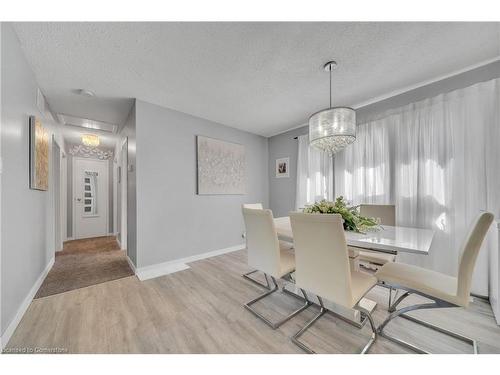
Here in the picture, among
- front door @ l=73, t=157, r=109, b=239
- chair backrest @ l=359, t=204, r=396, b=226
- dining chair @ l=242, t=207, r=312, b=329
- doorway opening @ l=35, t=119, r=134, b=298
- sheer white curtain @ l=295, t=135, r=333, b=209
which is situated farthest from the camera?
front door @ l=73, t=157, r=109, b=239

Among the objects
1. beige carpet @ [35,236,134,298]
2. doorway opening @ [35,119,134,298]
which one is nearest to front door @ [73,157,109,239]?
doorway opening @ [35,119,134,298]

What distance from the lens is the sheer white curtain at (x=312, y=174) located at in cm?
330

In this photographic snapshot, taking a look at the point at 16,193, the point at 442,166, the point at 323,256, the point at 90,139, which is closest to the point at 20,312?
the point at 16,193

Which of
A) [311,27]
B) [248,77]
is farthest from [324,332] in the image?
[248,77]

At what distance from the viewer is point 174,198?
300 cm

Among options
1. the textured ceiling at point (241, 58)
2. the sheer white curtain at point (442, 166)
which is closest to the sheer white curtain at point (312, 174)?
the sheer white curtain at point (442, 166)

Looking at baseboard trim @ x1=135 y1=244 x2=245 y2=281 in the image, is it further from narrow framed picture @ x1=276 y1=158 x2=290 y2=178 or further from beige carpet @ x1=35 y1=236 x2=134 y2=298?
narrow framed picture @ x1=276 y1=158 x2=290 y2=178

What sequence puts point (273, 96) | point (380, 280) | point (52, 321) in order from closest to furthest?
point (380, 280) < point (52, 321) < point (273, 96)

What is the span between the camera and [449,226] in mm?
2082

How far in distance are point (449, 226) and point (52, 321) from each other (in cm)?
405

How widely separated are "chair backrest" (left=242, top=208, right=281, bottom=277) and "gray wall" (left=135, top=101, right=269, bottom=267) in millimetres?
1614

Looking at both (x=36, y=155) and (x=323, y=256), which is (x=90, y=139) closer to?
(x=36, y=155)

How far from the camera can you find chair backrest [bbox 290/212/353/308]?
1155 millimetres

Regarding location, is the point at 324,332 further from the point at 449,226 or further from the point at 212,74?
the point at 212,74
